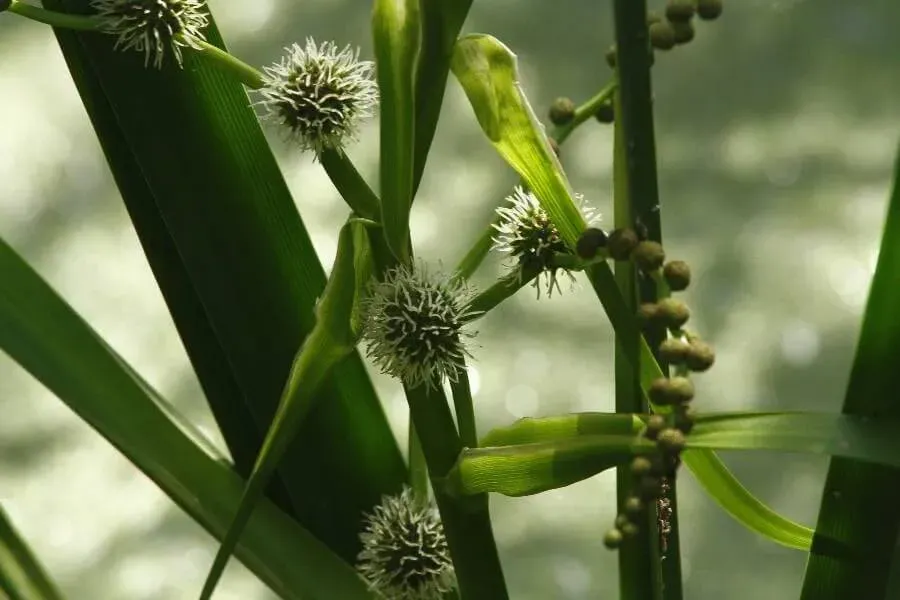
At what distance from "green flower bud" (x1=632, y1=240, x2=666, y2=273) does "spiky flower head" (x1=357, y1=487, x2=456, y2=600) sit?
176 mm

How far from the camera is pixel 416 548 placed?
1.26 ft

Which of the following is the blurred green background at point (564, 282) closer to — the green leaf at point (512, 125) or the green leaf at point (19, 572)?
the green leaf at point (19, 572)

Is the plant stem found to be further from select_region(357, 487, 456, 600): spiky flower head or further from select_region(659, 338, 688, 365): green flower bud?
select_region(357, 487, 456, 600): spiky flower head

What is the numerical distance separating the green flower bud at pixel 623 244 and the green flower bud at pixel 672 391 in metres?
0.03

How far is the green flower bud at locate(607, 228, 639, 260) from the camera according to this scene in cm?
24

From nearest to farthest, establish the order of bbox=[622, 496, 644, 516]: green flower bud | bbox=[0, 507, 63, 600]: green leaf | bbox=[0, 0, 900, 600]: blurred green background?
bbox=[622, 496, 644, 516]: green flower bud, bbox=[0, 507, 63, 600]: green leaf, bbox=[0, 0, 900, 600]: blurred green background

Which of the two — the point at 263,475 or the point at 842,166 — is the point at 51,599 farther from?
the point at 842,166

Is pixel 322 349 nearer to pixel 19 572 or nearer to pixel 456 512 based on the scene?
pixel 456 512

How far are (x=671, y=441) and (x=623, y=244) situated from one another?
4 centimetres

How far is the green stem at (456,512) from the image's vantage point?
0.35m

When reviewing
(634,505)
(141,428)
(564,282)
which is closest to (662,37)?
(634,505)

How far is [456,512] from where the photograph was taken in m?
0.36

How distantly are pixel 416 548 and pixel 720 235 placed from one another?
343 millimetres

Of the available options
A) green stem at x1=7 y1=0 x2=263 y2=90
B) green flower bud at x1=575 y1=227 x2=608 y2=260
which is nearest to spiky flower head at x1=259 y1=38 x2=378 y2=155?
green stem at x1=7 y1=0 x2=263 y2=90
